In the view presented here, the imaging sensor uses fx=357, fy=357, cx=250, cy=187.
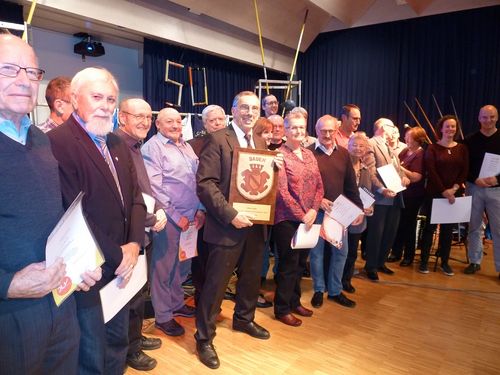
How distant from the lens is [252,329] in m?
2.64

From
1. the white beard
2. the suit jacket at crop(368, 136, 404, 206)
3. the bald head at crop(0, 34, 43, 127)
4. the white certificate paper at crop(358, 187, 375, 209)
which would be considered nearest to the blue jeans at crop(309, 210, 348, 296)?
the white certificate paper at crop(358, 187, 375, 209)

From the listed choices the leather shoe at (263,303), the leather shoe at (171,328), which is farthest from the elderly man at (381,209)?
the leather shoe at (171,328)

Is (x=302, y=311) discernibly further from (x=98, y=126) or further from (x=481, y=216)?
(x=481, y=216)

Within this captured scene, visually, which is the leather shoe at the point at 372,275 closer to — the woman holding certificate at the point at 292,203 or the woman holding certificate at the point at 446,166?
the woman holding certificate at the point at 446,166

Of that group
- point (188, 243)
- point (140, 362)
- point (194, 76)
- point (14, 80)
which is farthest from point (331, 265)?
point (194, 76)

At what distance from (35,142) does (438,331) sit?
3021 millimetres

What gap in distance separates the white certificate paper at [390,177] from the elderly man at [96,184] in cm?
263

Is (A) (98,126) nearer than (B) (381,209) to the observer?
Yes

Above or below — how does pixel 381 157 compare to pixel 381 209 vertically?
above

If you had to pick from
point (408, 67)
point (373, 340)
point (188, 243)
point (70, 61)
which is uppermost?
point (408, 67)

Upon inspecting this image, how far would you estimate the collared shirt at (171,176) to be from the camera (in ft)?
8.41

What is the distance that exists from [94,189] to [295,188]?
156 centimetres

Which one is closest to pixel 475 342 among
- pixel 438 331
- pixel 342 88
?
pixel 438 331

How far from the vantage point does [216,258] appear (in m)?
2.31
